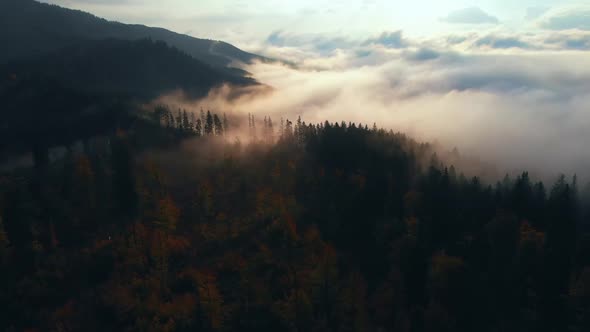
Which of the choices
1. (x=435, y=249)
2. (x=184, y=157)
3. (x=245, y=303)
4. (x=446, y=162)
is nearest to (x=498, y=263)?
(x=435, y=249)

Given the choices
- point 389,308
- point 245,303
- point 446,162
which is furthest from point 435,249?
point 446,162

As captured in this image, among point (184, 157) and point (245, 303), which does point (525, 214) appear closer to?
point (245, 303)

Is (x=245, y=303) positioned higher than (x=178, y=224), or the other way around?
(x=178, y=224)

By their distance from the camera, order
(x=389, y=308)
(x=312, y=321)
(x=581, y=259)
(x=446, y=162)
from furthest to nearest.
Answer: (x=446, y=162)
(x=581, y=259)
(x=389, y=308)
(x=312, y=321)

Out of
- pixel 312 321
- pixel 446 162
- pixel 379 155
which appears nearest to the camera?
pixel 312 321

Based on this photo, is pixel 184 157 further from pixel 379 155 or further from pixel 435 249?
pixel 435 249

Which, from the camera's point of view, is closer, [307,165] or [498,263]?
[498,263]

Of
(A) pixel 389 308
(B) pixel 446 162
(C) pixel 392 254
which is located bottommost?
(A) pixel 389 308
